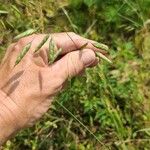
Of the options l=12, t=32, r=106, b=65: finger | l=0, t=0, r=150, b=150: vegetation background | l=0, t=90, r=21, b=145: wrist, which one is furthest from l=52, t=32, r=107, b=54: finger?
l=0, t=0, r=150, b=150: vegetation background

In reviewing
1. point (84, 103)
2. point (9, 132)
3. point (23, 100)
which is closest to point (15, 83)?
point (23, 100)

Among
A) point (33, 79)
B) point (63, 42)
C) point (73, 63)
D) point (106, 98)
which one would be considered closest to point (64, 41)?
point (63, 42)

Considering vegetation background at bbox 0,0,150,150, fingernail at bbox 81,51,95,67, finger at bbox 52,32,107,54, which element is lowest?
vegetation background at bbox 0,0,150,150

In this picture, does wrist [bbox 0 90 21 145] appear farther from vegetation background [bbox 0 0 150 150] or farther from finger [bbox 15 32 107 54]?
vegetation background [bbox 0 0 150 150]

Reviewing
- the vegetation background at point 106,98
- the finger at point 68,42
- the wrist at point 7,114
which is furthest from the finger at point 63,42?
the vegetation background at point 106,98

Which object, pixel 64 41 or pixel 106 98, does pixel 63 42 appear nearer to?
pixel 64 41

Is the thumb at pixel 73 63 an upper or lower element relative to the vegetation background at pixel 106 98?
upper

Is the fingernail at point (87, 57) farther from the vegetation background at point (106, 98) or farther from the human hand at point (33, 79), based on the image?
the vegetation background at point (106, 98)
